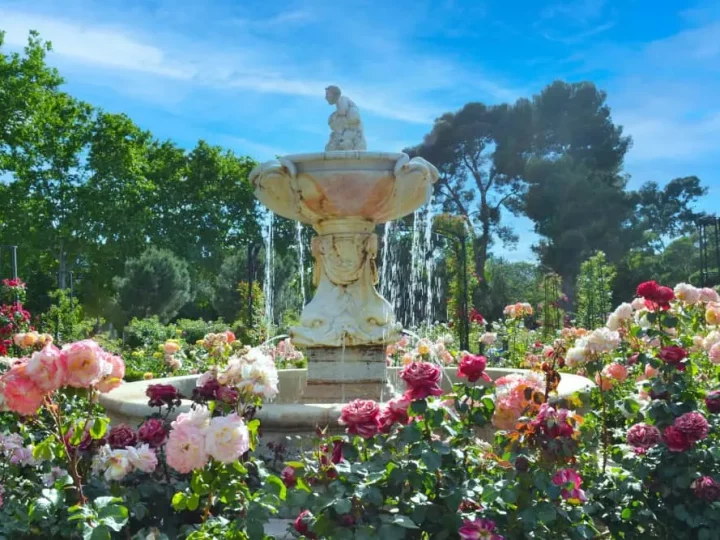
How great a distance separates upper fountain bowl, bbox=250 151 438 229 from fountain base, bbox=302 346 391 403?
3.15ft

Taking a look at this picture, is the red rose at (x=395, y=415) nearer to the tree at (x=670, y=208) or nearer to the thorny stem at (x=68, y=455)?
the thorny stem at (x=68, y=455)

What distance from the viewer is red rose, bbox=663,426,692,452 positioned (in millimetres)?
2385

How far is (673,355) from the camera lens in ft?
8.66

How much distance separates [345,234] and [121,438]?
3.13m

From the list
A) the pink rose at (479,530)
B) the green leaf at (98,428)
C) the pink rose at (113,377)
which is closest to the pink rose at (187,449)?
the green leaf at (98,428)

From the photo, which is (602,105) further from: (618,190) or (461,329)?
(461,329)

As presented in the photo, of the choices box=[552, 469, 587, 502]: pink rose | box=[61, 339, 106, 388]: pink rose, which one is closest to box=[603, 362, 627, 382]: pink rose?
box=[552, 469, 587, 502]: pink rose

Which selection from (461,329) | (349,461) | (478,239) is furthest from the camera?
(478,239)

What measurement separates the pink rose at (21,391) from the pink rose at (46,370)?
0.07ft

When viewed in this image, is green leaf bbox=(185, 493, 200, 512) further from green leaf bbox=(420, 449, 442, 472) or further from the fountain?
the fountain

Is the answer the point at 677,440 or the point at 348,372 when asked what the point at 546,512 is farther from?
the point at 348,372

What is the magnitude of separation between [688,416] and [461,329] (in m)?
10.7

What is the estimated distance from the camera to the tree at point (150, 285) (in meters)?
25.2

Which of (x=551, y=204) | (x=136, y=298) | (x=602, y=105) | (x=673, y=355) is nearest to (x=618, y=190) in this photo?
(x=551, y=204)
